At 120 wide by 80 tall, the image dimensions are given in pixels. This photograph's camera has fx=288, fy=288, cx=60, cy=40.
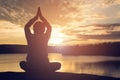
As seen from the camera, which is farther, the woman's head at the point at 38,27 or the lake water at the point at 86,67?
the lake water at the point at 86,67

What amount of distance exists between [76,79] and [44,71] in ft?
6.14

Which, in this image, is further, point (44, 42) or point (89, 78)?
point (89, 78)

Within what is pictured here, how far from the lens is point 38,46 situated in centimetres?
1557

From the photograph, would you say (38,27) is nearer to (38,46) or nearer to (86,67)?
(38,46)

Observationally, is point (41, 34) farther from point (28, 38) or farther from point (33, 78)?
point (33, 78)

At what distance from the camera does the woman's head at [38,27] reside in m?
15.1

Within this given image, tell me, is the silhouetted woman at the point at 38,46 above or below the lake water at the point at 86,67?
above

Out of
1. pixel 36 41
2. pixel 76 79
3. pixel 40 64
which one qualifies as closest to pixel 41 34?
pixel 36 41

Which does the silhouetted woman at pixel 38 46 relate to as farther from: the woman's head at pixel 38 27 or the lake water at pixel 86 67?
the lake water at pixel 86 67

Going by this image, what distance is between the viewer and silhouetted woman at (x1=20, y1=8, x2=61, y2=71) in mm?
15227

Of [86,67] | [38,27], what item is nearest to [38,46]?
[38,27]

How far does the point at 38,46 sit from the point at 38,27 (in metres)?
1.10

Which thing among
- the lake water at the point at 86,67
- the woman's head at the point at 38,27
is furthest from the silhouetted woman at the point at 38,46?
the lake water at the point at 86,67

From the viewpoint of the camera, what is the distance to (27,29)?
591 inches
